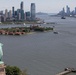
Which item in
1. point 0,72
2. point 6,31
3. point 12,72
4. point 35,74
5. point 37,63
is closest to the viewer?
point 0,72

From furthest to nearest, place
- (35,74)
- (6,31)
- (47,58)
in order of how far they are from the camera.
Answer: (6,31), (47,58), (35,74)

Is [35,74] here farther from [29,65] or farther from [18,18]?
[18,18]

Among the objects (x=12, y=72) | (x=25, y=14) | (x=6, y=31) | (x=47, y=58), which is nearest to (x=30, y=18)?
(x=25, y=14)

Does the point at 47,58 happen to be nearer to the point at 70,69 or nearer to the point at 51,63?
the point at 51,63

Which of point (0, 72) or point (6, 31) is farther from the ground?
point (0, 72)

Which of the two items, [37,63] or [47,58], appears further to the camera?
[47,58]

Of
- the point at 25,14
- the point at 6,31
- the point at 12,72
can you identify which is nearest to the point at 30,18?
the point at 25,14

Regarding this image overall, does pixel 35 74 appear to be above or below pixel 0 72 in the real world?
below

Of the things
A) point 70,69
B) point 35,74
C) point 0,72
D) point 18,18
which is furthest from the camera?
point 18,18

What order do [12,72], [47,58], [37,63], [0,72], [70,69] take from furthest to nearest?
[47,58] < [37,63] < [70,69] < [12,72] < [0,72]
